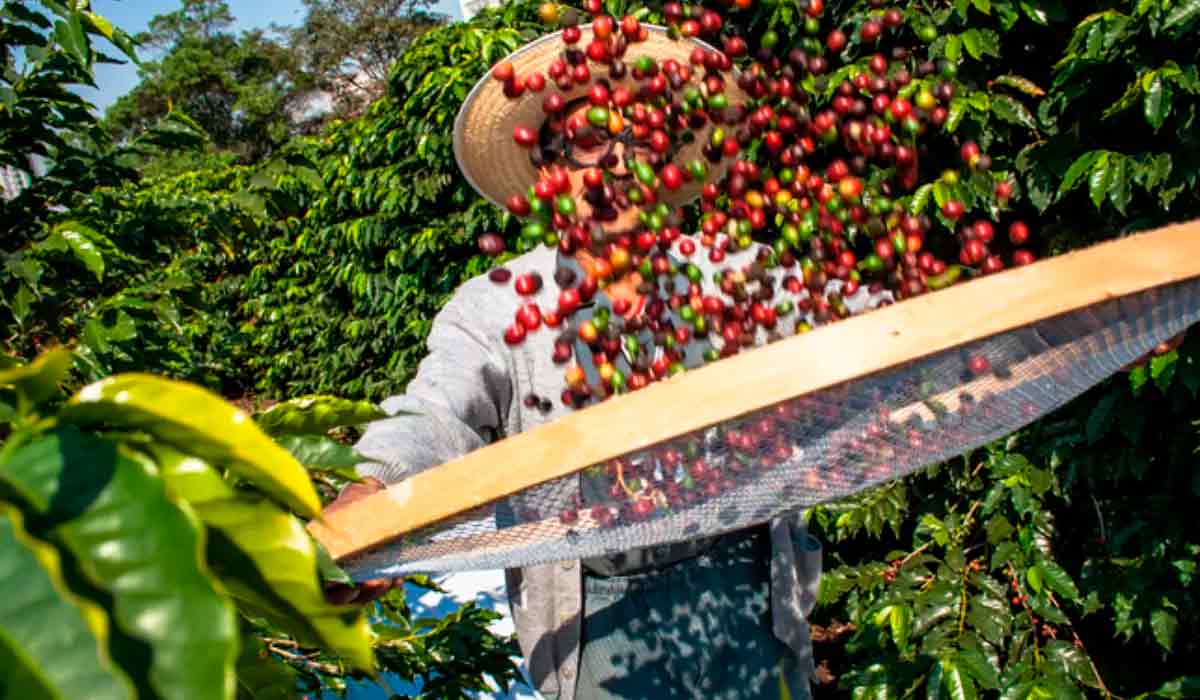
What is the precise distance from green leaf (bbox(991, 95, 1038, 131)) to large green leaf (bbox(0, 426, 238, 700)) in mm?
2437

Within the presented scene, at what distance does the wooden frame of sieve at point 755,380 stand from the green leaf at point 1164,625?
1.79 meters

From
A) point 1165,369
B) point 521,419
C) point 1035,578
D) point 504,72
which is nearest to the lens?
point 504,72

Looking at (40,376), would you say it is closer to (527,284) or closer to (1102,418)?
(527,284)

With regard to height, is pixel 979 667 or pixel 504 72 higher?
pixel 504 72

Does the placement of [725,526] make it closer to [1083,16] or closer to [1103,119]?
[1103,119]

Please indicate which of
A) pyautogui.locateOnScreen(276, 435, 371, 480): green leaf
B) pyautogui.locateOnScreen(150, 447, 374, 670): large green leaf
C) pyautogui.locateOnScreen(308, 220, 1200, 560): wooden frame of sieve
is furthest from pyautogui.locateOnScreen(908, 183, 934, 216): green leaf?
pyautogui.locateOnScreen(150, 447, 374, 670): large green leaf

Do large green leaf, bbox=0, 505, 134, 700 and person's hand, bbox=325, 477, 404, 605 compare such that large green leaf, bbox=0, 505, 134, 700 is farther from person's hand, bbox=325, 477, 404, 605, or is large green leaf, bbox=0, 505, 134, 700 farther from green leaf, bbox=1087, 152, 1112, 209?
green leaf, bbox=1087, 152, 1112, 209

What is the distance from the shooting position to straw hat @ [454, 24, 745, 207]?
182 centimetres

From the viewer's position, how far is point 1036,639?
2691mm

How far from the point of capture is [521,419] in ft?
6.26

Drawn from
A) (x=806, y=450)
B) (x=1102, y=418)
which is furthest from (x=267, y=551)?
(x=1102, y=418)

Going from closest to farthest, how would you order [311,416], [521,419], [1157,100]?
[311,416], [521,419], [1157,100]

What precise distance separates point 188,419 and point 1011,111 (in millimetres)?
2432

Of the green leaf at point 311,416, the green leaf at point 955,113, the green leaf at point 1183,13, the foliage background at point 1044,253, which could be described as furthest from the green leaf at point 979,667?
the green leaf at point 311,416
